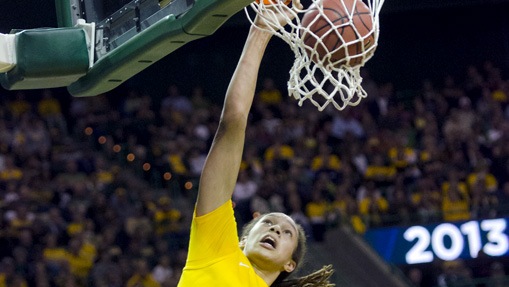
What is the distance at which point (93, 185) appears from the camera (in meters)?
11.6

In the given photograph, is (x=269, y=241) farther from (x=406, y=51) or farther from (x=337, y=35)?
(x=406, y=51)

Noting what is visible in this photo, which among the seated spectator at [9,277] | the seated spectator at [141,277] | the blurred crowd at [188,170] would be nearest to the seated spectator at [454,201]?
the blurred crowd at [188,170]

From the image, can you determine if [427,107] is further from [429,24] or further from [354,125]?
[429,24]

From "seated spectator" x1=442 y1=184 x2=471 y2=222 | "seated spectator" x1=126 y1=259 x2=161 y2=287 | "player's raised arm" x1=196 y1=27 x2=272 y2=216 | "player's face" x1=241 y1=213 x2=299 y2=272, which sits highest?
"player's raised arm" x1=196 y1=27 x2=272 y2=216

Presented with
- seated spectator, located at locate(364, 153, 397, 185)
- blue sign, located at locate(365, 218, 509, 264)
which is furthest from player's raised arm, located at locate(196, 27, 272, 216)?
seated spectator, located at locate(364, 153, 397, 185)

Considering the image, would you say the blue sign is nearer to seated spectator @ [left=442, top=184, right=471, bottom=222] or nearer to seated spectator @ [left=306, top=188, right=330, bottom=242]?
seated spectator @ [left=442, top=184, right=471, bottom=222]

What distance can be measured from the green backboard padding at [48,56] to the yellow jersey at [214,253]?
1048 millimetres

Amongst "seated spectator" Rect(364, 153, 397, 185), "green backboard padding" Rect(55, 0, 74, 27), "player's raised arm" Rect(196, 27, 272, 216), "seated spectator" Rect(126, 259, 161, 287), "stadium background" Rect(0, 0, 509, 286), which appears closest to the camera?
"player's raised arm" Rect(196, 27, 272, 216)

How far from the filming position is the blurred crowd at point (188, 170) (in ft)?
35.2

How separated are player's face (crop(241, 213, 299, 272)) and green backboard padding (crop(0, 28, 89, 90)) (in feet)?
3.40

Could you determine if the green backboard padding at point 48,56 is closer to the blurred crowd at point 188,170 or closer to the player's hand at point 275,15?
the player's hand at point 275,15

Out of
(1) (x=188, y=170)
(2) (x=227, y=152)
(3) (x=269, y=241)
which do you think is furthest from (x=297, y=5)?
(1) (x=188, y=170)

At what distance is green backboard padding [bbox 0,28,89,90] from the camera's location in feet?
14.0

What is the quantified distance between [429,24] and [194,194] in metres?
5.86
